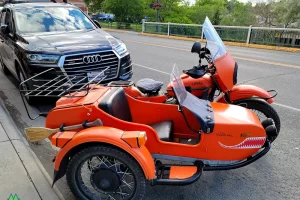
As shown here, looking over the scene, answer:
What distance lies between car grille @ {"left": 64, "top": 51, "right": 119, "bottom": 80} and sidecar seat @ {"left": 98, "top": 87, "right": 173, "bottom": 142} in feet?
4.39

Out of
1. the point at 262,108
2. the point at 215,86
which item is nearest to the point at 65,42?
the point at 215,86

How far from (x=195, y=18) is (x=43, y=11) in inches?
2298

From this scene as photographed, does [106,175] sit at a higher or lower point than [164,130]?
lower

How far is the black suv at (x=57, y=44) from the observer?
4.43 m

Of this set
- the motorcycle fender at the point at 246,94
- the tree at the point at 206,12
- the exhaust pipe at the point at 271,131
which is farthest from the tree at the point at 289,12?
the exhaust pipe at the point at 271,131

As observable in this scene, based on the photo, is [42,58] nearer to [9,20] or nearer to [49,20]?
[49,20]

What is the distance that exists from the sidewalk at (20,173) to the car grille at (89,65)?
138 cm

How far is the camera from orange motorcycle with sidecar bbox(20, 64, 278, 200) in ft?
7.59

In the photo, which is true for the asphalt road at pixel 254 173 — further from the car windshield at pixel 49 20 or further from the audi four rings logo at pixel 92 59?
the car windshield at pixel 49 20

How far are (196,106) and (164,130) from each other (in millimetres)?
451

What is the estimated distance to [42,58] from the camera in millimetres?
4387

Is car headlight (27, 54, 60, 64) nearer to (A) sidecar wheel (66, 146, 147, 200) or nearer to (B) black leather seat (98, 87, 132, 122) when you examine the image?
(B) black leather seat (98, 87, 132, 122)

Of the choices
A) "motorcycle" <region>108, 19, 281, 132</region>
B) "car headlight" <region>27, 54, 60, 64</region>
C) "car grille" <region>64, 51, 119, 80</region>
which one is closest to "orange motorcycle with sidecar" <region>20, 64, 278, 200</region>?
"motorcycle" <region>108, 19, 281, 132</region>

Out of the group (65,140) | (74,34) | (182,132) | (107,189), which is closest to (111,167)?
(107,189)
